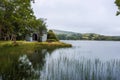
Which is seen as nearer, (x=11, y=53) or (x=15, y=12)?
(x=11, y=53)

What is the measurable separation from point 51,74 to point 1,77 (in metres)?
2.72

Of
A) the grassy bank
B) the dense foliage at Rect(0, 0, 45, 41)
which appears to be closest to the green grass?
the grassy bank

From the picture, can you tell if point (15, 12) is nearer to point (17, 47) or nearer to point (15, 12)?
point (15, 12)

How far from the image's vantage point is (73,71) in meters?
15.9

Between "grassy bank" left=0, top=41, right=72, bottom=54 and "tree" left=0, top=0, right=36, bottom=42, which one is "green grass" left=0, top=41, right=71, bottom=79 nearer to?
"grassy bank" left=0, top=41, right=72, bottom=54

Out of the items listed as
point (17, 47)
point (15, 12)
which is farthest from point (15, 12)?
point (17, 47)

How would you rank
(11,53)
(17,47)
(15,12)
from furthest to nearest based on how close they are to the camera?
1. (17,47)
2. (15,12)
3. (11,53)

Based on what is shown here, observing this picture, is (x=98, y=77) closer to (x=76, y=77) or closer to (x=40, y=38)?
(x=76, y=77)

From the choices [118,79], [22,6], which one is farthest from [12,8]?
[118,79]

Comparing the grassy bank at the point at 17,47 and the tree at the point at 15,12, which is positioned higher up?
the tree at the point at 15,12

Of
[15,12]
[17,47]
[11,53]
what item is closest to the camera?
[11,53]

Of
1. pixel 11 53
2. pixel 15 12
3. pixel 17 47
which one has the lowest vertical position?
pixel 11 53

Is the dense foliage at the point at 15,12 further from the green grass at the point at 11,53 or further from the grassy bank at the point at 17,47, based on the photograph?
the green grass at the point at 11,53

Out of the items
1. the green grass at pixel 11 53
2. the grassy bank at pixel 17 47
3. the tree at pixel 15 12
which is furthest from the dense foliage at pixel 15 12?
the green grass at pixel 11 53
